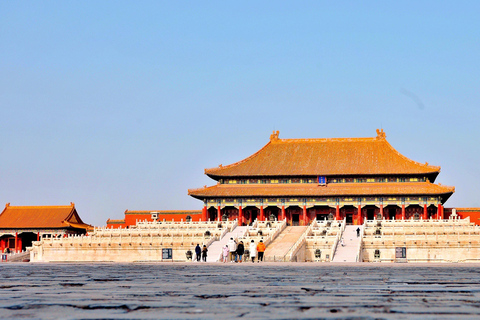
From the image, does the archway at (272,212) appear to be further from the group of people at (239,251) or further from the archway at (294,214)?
the group of people at (239,251)

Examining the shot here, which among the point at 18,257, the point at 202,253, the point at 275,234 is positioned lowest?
the point at 18,257

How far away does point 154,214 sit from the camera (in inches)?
2847

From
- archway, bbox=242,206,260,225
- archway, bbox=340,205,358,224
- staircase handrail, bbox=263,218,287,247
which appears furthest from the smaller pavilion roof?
staircase handrail, bbox=263,218,287,247

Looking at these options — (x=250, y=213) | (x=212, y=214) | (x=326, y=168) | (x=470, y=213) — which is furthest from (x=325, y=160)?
(x=470, y=213)

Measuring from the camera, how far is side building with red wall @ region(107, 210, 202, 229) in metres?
73.3

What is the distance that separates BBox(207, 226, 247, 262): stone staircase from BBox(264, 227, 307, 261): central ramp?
2.81m

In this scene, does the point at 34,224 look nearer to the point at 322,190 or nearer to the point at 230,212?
the point at 230,212

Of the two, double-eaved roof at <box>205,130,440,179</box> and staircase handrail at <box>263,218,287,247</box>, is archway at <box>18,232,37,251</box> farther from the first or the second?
staircase handrail at <box>263,218,287,247</box>

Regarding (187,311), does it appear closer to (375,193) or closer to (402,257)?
(402,257)

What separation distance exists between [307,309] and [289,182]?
6365cm

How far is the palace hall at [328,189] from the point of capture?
6844 cm

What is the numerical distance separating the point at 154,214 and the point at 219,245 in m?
27.6

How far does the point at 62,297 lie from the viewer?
435 inches

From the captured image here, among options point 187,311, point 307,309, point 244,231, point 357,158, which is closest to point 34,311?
point 187,311
